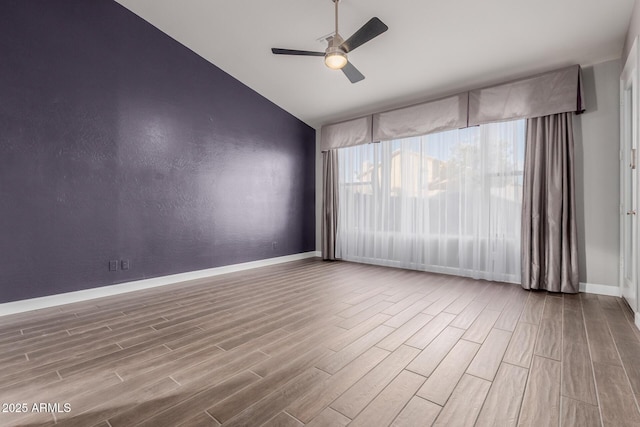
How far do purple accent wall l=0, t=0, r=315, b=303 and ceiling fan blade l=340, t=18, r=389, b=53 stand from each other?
249cm

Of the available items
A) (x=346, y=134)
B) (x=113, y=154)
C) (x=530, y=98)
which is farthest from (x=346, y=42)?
(x=113, y=154)

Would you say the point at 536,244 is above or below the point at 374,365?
above

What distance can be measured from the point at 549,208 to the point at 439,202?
1325 millimetres

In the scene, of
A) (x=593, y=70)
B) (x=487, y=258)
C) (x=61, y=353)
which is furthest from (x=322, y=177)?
(x=61, y=353)

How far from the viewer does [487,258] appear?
3.89 metres

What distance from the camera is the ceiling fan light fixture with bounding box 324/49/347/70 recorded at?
272 cm

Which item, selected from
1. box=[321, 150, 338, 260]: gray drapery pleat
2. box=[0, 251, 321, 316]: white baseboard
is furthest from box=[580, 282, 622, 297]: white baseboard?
box=[0, 251, 321, 316]: white baseboard

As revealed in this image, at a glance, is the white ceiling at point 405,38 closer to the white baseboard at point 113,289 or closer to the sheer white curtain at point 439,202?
the sheer white curtain at point 439,202

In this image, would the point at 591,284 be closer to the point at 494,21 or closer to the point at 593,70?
the point at 593,70

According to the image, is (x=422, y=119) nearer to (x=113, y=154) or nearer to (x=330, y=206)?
(x=330, y=206)

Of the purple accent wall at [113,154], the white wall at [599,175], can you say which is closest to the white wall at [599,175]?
the white wall at [599,175]

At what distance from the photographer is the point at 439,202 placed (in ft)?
14.3

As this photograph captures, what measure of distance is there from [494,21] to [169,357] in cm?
406

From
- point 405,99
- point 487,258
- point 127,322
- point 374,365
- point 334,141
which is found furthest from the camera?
point 334,141
